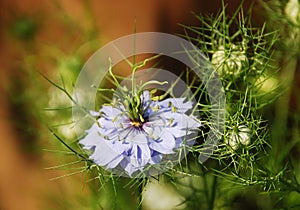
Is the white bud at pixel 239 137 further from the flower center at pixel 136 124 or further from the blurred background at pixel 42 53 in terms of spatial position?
the blurred background at pixel 42 53

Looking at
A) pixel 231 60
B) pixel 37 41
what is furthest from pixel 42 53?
pixel 231 60

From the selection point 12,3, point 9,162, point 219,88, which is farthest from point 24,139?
point 219,88

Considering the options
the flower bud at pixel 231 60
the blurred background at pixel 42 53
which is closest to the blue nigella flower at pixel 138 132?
the flower bud at pixel 231 60

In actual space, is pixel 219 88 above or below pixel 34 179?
above

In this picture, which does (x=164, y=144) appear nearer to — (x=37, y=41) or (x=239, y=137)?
(x=239, y=137)

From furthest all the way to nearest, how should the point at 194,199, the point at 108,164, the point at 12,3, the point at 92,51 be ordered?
the point at 12,3 < the point at 92,51 < the point at 194,199 < the point at 108,164

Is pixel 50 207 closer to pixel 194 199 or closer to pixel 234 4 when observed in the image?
pixel 194 199

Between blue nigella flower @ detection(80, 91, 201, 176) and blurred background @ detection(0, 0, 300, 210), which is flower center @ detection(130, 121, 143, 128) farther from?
blurred background @ detection(0, 0, 300, 210)
